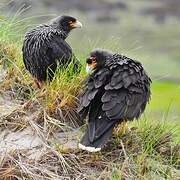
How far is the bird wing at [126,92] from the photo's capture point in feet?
20.5

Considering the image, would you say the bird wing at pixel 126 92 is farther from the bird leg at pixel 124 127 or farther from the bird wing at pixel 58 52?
the bird wing at pixel 58 52

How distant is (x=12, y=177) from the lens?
5770mm

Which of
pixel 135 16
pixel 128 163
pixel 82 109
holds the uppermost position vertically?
pixel 82 109

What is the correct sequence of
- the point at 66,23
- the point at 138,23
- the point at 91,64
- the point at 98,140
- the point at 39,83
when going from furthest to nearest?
the point at 138,23
the point at 66,23
the point at 39,83
the point at 91,64
the point at 98,140

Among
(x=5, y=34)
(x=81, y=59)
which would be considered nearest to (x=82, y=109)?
(x=81, y=59)

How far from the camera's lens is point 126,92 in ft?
20.9

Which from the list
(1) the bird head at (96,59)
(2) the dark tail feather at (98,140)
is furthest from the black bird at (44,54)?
(2) the dark tail feather at (98,140)

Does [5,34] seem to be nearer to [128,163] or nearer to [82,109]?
[82,109]

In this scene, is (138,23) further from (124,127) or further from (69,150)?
(69,150)

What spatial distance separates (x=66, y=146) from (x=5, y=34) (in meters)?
2.13

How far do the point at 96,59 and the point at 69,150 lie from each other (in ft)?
3.61

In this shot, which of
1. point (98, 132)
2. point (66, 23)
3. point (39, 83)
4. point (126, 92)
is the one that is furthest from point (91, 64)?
point (66, 23)

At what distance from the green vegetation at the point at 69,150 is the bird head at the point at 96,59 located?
0.57 feet

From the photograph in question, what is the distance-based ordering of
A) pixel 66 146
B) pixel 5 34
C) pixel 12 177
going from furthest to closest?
pixel 5 34
pixel 66 146
pixel 12 177
